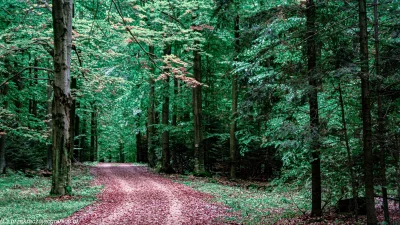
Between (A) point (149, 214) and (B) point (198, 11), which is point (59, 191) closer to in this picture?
(A) point (149, 214)

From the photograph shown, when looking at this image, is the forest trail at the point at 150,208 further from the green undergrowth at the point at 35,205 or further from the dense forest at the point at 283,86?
the dense forest at the point at 283,86

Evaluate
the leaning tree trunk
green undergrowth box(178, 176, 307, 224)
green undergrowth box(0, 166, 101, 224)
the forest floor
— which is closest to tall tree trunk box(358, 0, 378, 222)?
the forest floor

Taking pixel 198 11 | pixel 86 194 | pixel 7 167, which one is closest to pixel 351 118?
pixel 86 194

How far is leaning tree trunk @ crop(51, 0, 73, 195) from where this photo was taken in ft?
37.9

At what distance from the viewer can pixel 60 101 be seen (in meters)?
11.6

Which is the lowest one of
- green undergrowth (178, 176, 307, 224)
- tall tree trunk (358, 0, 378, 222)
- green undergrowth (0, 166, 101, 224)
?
green undergrowth (178, 176, 307, 224)

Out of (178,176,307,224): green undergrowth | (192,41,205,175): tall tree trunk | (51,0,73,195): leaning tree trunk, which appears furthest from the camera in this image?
(192,41,205,175): tall tree trunk

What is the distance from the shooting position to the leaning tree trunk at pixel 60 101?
1154 centimetres

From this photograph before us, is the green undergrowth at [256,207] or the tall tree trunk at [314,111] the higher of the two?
the tall tree trunk at [314,111]

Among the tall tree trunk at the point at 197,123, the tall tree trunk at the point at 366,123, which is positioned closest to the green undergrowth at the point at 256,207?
the tall tree trunk at the point at 366,123

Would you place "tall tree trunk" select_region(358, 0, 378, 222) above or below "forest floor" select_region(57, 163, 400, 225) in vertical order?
above

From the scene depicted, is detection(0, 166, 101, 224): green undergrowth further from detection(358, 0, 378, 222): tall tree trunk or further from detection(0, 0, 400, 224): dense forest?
detection(358, 0, 378, 222): tall tree trunk

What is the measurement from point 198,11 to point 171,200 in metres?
10.9

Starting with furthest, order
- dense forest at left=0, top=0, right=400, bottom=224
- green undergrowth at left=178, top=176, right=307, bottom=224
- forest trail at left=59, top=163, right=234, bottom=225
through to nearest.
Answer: green undergrowth at left=178, top=176, right=307, bottom=224 < forest trail at left=59, top=163, right=234, bottom=225 < dense forest at left=0, top=0, right=400, bottom=224
